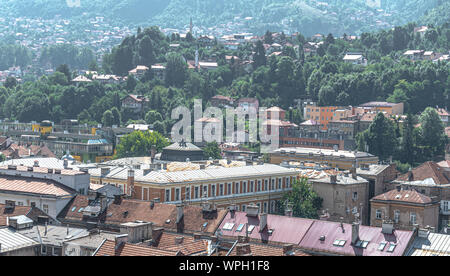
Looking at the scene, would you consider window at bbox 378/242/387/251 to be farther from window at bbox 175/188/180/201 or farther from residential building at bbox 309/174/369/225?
residential building at bbox 309/174/369/225

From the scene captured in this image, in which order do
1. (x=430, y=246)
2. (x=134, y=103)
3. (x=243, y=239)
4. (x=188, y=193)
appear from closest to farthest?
(x=243, y=239) → (x=430, y=246) → (x=188, y=193) → (x=134, y=103)

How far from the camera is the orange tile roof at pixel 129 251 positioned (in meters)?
30.8

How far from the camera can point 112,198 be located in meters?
50.2

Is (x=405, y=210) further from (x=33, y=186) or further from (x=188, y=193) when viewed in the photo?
(x=33, y=186)

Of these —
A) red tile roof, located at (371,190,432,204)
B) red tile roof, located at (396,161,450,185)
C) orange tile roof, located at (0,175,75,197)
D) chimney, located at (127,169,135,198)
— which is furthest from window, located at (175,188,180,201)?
red tile roof, located at (396,161,450,185)

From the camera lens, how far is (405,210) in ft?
194

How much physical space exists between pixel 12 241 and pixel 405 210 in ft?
→ 105

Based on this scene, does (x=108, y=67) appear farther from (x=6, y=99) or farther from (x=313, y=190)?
(x=313, y=190)

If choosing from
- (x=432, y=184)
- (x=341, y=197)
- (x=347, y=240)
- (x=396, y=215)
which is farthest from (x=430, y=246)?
(x=432, y=184)

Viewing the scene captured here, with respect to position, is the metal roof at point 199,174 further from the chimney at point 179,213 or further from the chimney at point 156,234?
the chimney at point 156,234

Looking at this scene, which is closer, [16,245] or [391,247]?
[16,245]

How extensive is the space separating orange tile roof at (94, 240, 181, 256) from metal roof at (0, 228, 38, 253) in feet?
9.69

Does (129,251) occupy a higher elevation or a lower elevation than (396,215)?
A: higher

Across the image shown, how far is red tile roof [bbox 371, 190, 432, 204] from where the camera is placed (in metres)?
59.2
